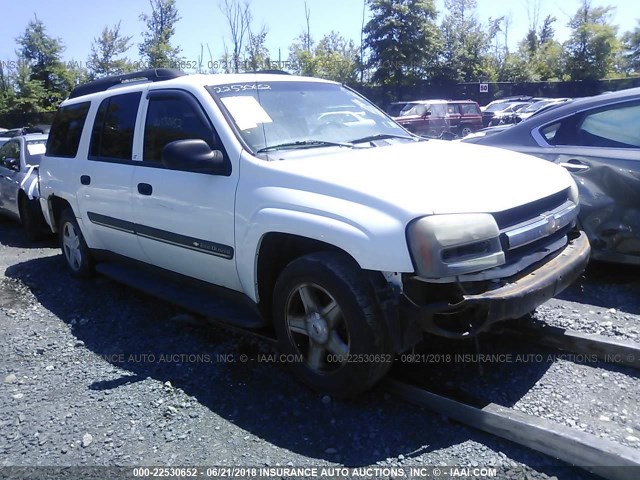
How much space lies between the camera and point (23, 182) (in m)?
8.17

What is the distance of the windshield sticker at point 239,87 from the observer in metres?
3.95

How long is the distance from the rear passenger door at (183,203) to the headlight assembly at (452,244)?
135 centimetres

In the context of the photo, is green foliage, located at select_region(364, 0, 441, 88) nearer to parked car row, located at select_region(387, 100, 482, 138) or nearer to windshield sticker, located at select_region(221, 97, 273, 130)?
parked car row, located at select_region(387, 100, 482, 138)

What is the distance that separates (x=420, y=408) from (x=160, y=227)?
2.28m

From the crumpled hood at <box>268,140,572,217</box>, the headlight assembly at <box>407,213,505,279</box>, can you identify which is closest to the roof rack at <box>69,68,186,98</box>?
the crumpled hood at <box>268,140,572,217</box>

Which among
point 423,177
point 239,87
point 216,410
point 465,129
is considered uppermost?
point 239,87

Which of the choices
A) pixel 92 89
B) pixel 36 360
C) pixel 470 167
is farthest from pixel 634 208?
pixel 92 89

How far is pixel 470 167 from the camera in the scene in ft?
11.0

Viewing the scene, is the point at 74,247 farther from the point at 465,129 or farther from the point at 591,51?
the point at 591,51

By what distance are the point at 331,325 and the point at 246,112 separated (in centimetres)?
157

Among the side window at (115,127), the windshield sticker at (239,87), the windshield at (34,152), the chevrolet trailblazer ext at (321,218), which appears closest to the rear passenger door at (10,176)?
the windshield at (34,152)

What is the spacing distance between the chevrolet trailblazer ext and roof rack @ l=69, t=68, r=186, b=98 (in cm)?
2

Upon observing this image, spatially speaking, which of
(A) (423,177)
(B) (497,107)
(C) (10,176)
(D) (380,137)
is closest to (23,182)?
(C) (10,176)

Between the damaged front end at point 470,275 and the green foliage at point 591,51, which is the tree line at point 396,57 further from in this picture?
the damaged front end at point 470,275
